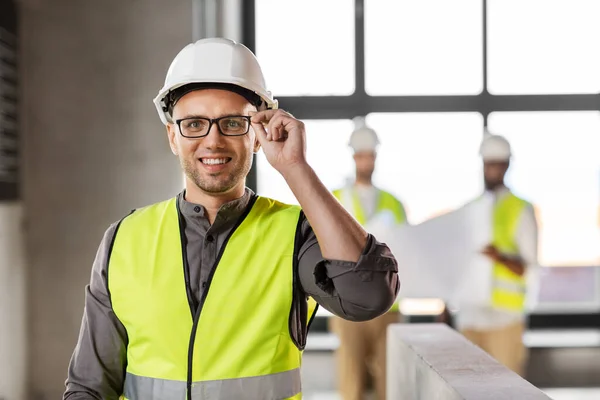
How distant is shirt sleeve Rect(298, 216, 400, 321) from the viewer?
130 cm

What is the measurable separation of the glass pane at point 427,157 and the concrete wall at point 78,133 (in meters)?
1.54

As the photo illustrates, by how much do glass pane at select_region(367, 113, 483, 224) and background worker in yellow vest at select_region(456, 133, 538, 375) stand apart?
3.15 ft

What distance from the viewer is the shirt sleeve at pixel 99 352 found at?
1410 millimetres

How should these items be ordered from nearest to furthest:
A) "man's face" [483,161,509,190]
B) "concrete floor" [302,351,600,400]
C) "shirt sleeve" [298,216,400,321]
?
"shirt sleeve" [298,216,400,321] → "man's face" [483,161,509,190] → "concrete floor" [302,351,600,400]

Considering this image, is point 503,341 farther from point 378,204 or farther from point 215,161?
point 215,161

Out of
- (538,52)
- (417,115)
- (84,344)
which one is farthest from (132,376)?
(538,52)

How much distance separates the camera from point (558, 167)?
5023 mm

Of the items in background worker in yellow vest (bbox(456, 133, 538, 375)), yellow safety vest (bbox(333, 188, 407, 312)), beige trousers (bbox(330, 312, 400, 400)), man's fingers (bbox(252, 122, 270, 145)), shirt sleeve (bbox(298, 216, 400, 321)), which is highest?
man's fingers (bbox(252, 122, 270, 145))

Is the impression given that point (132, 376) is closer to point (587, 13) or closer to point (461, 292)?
point (461, 292)

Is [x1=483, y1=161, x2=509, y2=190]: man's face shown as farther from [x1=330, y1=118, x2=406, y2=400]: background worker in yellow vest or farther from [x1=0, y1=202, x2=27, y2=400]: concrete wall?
[x1=0, y1=202, x2=27, y2=400]: concrete wall

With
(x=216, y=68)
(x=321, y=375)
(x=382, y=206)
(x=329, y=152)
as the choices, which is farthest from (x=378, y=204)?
(x=216, y=68)

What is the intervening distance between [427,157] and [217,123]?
12.2ft

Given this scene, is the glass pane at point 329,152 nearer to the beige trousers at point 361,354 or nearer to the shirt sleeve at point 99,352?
the beige trousers at point 361,354

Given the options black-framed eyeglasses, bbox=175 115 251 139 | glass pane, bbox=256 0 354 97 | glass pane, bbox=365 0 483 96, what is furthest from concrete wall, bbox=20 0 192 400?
black-framed eyeglasses, bbox=175 115 251 139
